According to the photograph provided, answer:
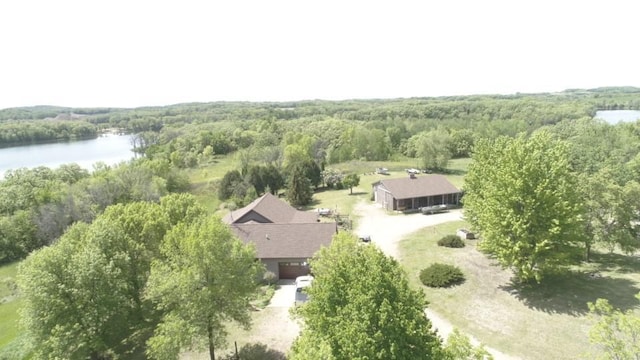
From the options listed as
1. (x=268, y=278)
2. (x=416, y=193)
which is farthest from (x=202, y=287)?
(x=416, y=193)

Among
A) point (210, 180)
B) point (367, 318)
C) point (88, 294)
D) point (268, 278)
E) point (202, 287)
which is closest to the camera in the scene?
point (367, 318)

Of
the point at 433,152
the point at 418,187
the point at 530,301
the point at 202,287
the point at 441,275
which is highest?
the point at 202,287

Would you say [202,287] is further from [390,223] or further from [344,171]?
[344,171]

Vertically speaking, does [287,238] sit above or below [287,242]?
above

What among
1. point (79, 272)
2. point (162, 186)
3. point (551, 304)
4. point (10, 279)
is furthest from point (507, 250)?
point (162, 186)

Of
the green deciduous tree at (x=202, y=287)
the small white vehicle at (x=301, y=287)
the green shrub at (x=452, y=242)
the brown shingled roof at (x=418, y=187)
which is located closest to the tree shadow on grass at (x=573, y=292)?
the green shrub at (x=452, y=242)
